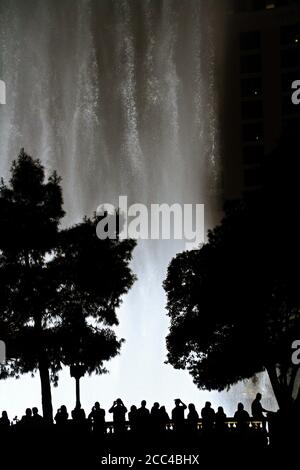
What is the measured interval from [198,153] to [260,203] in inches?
1432

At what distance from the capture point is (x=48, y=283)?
30578 millimetres

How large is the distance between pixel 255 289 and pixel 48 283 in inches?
337

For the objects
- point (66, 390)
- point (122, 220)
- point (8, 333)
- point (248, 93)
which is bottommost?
point (66, 390)

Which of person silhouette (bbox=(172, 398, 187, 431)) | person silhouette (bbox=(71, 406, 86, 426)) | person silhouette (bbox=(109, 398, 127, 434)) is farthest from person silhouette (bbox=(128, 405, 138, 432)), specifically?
person silhouette (bbox=(71, 406, 86, 426))

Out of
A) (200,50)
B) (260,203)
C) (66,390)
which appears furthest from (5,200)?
(200,50)

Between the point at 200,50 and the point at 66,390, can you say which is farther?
the point at 200,50

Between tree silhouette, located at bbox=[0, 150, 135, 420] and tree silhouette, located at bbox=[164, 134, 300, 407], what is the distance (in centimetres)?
409

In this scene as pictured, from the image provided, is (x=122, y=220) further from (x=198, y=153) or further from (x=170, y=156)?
(x=198, y=153)

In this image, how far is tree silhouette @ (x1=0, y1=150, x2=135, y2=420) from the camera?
30.1 metres

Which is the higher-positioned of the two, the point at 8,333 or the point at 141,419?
the point at 8,333

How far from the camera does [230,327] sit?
30.8 m

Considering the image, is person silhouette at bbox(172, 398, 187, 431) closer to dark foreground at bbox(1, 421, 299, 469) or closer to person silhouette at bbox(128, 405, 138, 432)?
dark foreground at bbox(1, 421, 299, 469)

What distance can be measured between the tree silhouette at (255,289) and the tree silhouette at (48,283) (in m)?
4.09

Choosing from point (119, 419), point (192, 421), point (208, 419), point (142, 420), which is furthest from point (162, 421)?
point (208, 419)
